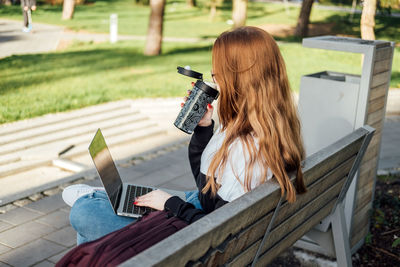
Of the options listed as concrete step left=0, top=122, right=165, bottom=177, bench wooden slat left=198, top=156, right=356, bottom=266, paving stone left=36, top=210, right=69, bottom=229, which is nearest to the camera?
bench wooden slat left=198, top=156, right=356, bottom=266

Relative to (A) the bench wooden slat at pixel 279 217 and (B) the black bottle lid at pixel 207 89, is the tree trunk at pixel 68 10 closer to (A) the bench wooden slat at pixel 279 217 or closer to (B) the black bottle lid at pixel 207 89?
(A) the bench wooden slat at pixel 279 217

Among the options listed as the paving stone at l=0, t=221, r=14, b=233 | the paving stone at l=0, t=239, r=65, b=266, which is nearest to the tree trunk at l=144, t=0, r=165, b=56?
the paving stone at l=0, t=221, r=14, b=233

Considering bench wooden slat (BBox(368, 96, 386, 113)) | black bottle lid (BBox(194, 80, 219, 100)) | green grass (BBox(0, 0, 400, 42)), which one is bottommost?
green grass (BBox(0, 0, 400, 42))

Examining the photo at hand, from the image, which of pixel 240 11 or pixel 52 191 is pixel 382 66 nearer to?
pixel 52 191

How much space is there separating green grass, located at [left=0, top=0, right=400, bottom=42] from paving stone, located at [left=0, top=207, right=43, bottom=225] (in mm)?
13518

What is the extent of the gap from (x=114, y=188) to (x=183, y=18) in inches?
1160

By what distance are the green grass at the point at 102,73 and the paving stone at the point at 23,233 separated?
319 centimetres

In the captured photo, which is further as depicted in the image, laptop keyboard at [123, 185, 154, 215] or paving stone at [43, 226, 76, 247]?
paving stone at [43, 226, 76, 247]

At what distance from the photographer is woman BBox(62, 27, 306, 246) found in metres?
2.09

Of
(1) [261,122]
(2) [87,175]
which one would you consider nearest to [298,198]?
(1) [261,122]

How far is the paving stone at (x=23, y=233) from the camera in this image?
150 inches

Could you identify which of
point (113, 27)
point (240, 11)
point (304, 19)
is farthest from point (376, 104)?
point (304, 19)

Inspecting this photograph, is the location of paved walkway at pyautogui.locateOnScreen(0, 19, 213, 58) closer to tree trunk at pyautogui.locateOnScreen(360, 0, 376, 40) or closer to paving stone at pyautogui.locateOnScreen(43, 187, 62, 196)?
paving stone at pyautogui.locateOnScreen(43, 187, 62, 196)

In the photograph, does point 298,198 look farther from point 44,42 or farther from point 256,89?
point 44,42
